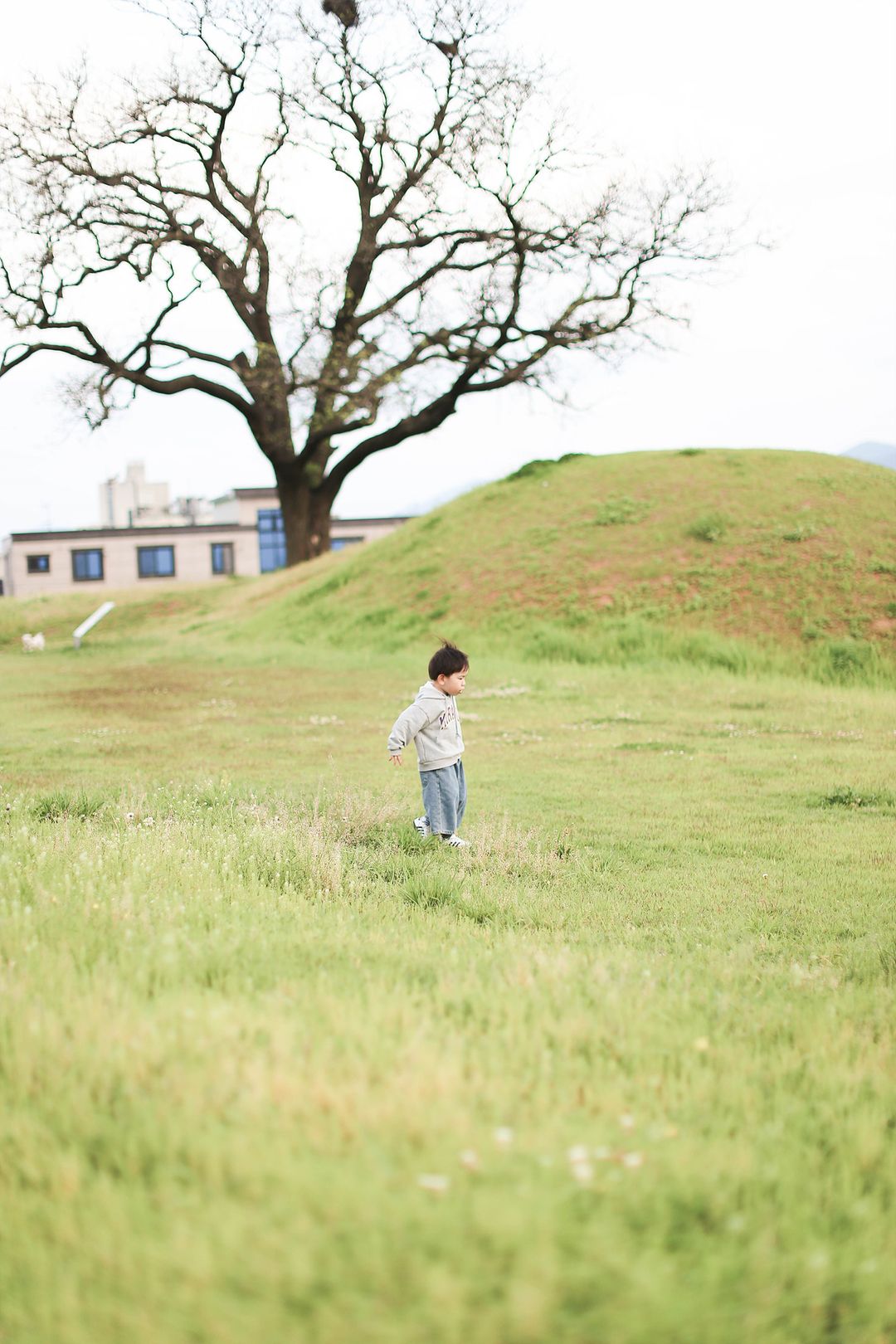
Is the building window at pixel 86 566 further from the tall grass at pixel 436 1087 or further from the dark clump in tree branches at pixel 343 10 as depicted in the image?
the tall grass at pixel 436 1087

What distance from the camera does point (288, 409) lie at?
1452 inches

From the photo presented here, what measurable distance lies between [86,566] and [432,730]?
64981mm

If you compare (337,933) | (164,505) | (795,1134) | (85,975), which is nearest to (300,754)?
(337,933)

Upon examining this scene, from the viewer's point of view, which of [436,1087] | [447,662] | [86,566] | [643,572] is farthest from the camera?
[86,566]

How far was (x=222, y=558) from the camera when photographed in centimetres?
6938

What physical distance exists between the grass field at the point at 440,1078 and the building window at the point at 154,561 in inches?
2463

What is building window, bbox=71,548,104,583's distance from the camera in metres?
68.1

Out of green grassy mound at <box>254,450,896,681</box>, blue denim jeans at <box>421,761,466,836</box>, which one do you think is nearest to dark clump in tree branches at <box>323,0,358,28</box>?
green grassy mound at <box>254,450,896,681</box>

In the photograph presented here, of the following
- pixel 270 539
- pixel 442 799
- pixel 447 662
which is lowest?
pixel 442 799

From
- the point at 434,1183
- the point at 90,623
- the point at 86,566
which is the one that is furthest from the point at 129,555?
the point at 434,1183

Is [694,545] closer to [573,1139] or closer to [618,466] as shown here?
[618,466]

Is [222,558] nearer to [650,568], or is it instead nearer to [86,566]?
[86,566]

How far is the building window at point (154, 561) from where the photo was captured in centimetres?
6856

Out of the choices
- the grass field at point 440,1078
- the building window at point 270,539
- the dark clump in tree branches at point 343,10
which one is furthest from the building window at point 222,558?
the grass field at point 440,1078
